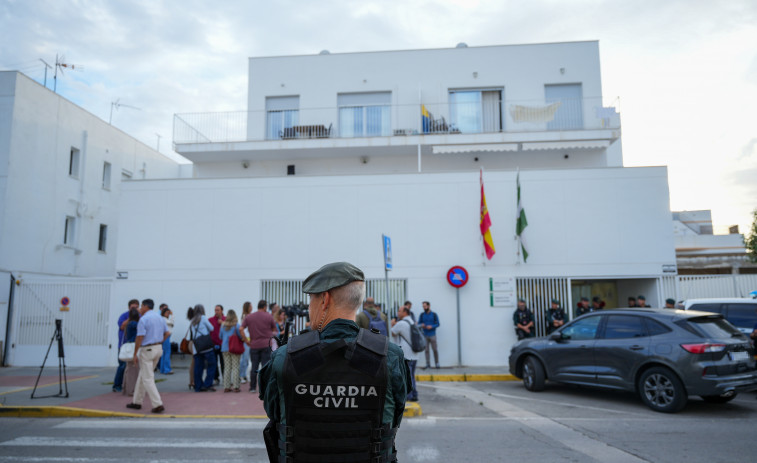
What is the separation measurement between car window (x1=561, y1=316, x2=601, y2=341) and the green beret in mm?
8680

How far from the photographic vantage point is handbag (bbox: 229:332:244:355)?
1077cm

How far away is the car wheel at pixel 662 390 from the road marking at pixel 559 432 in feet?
6.22

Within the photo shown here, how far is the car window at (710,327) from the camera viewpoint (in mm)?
8469

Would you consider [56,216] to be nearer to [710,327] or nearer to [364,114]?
[364,114]

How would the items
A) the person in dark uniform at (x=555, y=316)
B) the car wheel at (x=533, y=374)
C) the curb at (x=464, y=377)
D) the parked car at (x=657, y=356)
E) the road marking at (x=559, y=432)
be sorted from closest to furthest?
the road marking at (x=559, y=432) → the parked car at (x=657, y=356) → the car wheel at (x=533, y=374) → the curb at (x=464, y=377) → the person in dark uniform at (x=555, y=316)

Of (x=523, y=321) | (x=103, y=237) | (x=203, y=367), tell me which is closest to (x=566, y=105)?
(x=523, y=321)

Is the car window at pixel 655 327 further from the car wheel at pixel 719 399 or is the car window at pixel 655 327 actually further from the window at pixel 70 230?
the window at pixel 70 230

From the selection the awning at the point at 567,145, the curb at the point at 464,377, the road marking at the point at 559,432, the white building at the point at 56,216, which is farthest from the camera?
the awning at the point at 567,145

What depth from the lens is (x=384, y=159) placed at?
19953 mm

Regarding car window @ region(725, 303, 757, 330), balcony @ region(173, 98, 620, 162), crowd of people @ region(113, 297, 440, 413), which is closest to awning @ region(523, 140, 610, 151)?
balcony @ region(173, 98, 620, 162)

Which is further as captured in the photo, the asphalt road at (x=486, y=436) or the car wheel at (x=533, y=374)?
the car wheel at (x=533, y=374)

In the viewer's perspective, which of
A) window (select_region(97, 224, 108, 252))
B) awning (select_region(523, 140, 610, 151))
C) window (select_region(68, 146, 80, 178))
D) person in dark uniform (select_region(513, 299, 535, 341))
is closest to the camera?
person in dark uniform (select_region(513, 299, 535, 341))

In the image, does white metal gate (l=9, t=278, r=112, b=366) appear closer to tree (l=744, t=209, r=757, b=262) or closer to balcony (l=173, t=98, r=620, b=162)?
balcony (l=173, t=98, r=620, b=162)

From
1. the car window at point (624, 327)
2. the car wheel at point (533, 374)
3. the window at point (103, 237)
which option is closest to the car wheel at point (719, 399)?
the car window at point (624, 327)
